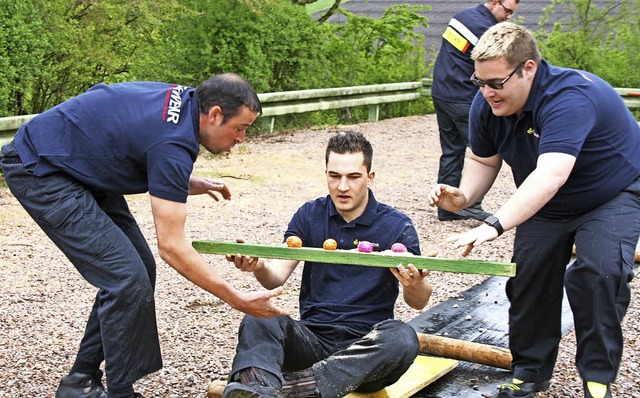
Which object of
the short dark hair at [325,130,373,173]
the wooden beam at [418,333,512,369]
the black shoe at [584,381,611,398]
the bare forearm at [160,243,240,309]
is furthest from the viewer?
the wooden beam at [418,333,512,369]

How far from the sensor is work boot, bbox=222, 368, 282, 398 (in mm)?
3971

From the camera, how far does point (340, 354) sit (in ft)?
14.1

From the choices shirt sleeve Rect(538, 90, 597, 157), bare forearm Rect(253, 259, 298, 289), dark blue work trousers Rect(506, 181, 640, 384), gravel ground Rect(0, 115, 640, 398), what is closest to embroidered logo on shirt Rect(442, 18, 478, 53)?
gravel ground Rect(0, 115, 640, 398)

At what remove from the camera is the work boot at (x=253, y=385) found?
3.97 m

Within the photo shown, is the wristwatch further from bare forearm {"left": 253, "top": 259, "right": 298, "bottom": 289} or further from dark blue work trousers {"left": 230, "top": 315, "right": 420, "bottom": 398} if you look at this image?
bare forearm {"left": 253, "top": 259, "right": 298, "bottom": 289}

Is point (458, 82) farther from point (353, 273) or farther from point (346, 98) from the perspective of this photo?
point (346, 98)

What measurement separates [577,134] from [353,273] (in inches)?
48.6

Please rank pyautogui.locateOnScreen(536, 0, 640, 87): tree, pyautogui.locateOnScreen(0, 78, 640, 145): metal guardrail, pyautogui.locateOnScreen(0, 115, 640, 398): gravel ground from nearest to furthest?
pyautogui.locateOnScreen(0, 115, 640, 398): gravel ground < pyautogui.locateOnScreen(0, 78, 640, 145): metal guardrail < pyautogui.locateOnScreen(536, 0, 640, 87): tree

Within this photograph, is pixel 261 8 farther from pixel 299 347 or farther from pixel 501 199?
pixel 299 347

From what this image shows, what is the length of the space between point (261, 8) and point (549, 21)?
10176mm

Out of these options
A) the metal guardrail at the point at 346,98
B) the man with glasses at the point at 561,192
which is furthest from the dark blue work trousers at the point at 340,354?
the metal guardrail at the point at 346,98

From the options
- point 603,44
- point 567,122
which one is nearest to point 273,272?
point 567,122

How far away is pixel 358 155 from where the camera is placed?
15.1 ft

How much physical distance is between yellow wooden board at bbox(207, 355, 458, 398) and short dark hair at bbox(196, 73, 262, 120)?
4.35 ft
